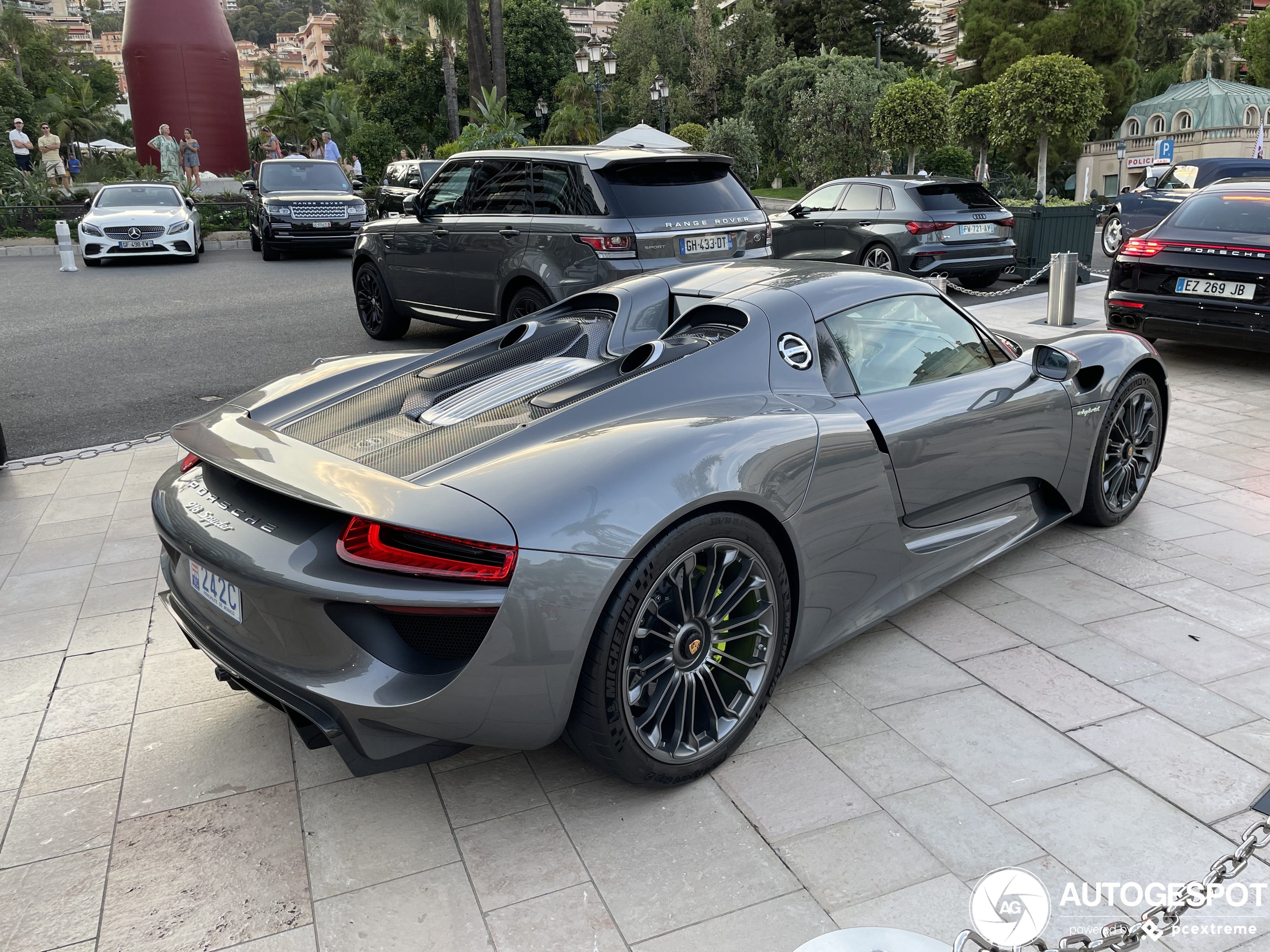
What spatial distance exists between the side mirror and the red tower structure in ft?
125

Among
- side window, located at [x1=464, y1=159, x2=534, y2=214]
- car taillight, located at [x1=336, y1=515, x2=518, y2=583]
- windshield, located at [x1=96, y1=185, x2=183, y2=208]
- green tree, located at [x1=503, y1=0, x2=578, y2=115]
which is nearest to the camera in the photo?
car taillight, located at [x1=336, y1=515, x2=518, y2=583]

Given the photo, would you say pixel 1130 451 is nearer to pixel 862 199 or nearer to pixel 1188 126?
pixel 862 199

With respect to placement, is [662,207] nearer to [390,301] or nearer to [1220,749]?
[390,301]

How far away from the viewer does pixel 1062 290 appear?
991cm

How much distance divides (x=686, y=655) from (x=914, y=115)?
2196cm

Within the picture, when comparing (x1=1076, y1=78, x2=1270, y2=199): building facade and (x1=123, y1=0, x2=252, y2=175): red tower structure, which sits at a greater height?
(x1=123, y1=0, x2=252, y2=175): red tower structure

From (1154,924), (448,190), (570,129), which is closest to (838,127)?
(570,129)

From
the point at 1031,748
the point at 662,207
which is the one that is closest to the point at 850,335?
the point at 1031,748

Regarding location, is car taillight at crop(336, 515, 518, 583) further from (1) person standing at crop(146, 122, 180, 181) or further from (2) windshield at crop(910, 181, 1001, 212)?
(1) person standing at crop(146, 122, 180, 181)

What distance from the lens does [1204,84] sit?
54844 millimetres

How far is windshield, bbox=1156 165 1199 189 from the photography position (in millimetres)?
15586

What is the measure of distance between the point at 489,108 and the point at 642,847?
84.6ft

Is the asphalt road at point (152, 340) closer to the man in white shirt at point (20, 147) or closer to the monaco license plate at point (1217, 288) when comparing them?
the monaco license plate at point (1217, 288)

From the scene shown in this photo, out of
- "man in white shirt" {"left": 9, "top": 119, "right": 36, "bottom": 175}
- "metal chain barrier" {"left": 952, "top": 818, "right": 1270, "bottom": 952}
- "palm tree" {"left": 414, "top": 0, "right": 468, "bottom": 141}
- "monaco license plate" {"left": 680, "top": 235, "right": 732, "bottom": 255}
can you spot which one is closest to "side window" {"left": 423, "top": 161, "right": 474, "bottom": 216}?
"monaco license plate" {"left": 680, "top": 235, "right": 732, "bottom": 255}
